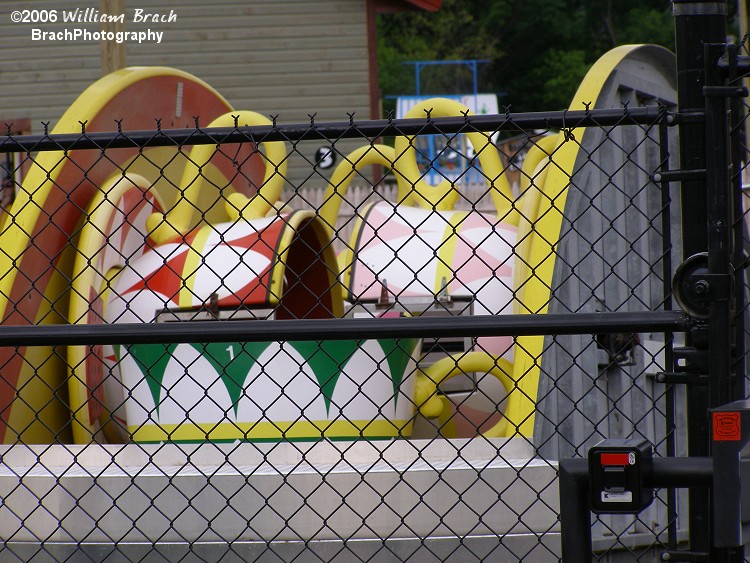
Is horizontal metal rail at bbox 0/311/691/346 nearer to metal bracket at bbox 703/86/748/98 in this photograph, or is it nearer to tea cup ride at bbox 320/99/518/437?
metal bracket at bbox 703/86/748/98

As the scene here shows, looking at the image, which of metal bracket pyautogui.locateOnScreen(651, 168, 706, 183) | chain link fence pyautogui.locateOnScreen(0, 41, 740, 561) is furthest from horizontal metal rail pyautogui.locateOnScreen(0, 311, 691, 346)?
metal bracket pyautogui.locateOnScreen(651, 168, 706, 183)

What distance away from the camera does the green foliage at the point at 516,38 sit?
3462cm

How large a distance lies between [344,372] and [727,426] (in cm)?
231

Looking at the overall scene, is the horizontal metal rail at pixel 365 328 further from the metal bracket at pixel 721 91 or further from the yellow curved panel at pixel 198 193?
the yellow curved panel at pixel 198 193

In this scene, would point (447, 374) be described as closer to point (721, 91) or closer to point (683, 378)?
point (683, 378)

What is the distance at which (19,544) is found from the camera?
3.28 m

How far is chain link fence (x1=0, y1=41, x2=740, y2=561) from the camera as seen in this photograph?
7.81 feet

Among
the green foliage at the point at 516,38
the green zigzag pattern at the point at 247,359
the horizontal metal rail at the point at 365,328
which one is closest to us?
the horizontal metal rail at the point at 365,328

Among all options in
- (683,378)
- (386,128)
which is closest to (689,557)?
→ (683,378)

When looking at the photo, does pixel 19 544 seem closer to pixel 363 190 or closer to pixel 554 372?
pixel 554 372

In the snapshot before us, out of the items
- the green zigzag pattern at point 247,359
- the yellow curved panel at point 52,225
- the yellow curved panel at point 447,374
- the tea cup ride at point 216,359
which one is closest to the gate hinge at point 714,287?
the tea cup ride at point 216,359

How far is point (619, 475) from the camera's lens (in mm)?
1711

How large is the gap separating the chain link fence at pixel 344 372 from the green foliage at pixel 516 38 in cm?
3036

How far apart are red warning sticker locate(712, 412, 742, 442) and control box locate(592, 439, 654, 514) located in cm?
13
